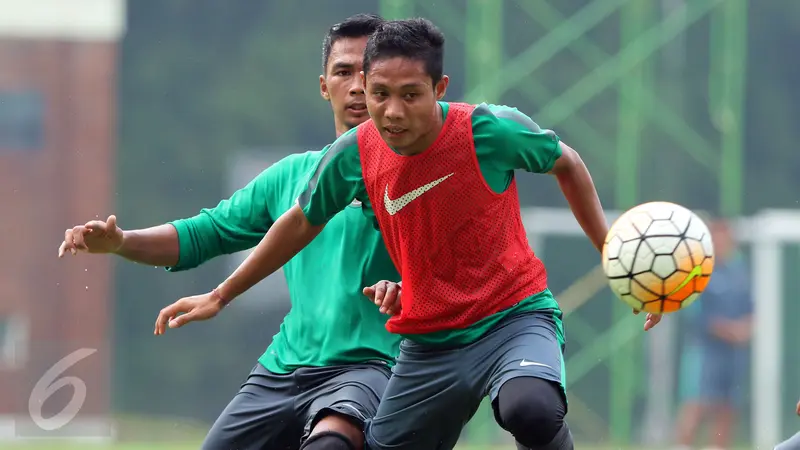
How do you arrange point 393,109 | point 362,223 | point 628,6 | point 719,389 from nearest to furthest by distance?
point 393,109, point 362,223, point 719,389, point 628,6

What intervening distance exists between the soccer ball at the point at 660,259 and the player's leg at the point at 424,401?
2.11 feet

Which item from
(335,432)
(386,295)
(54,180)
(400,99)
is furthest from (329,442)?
(54,180)

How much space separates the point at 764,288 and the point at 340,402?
36.2 feet

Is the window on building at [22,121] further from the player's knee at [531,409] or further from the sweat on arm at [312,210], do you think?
the player's knee at [531,409]

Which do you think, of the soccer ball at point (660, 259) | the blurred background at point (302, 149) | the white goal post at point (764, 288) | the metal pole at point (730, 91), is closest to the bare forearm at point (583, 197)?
the soccer ball at point (660, 259)

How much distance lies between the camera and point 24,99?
1627 cm

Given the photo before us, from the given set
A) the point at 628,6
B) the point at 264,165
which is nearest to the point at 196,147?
the point at 264,165

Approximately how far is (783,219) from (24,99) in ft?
29.2

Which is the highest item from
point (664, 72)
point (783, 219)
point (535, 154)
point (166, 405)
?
point (535, 154)

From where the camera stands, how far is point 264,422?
5.39 m

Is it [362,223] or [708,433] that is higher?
[362,223]

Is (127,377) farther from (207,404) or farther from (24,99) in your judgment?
(24,99)

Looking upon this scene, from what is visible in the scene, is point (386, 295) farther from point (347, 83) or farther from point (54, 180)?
point (54, 180)

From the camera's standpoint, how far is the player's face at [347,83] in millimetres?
5586
